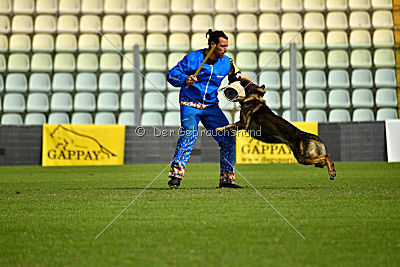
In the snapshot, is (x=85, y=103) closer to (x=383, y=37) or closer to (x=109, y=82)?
(x=109, y=82)

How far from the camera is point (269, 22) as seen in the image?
1844 centimetres

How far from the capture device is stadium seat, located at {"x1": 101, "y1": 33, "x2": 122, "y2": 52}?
17750 mm

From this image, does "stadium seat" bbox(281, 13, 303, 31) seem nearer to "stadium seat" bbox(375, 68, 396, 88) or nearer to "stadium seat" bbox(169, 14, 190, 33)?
"stadium seat" bbox(375, 68, 396, 88)

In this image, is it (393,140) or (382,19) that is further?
(382,19)

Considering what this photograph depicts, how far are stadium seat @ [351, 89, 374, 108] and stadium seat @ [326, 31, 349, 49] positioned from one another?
1.62 m

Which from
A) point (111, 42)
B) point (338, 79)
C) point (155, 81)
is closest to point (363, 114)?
point (338, 79)

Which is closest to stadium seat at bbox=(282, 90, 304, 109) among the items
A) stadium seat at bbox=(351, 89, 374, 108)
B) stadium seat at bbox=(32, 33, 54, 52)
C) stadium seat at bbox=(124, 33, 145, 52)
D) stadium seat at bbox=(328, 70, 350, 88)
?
stadium seat at bbox=(328, 70, 350, 88)

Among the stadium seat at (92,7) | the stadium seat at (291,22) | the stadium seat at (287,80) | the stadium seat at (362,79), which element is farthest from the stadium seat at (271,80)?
the stadium seat at (92,7)

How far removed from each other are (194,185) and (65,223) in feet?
11.6

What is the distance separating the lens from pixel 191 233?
158 inches

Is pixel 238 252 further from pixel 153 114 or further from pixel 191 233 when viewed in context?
pixel 153 114

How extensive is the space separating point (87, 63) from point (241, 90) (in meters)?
11.1

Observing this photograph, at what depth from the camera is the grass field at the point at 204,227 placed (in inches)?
129

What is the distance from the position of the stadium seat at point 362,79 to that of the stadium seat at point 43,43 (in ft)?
28.5
